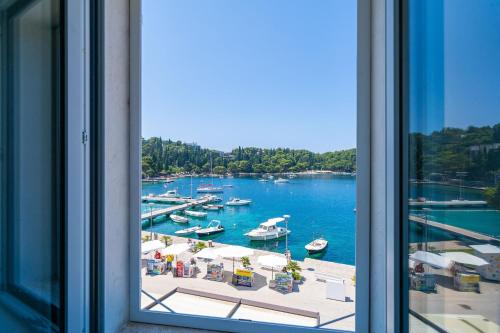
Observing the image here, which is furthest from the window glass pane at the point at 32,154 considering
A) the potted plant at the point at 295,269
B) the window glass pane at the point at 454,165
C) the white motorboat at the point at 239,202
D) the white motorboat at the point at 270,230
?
the window glass pane at the point at 454,165

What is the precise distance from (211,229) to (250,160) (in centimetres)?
37

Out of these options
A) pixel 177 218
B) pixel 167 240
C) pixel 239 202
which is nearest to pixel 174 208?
pixel 177 218

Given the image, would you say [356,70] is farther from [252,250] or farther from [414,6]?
[252,250]

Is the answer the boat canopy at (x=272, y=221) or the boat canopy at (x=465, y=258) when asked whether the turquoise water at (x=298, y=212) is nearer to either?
the boat canopy at (x=272, y=221)

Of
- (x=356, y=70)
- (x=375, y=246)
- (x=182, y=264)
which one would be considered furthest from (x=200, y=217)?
(x=356, y=70)

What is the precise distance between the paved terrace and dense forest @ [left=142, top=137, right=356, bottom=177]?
13.8 inches

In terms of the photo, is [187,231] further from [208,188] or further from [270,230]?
[270,230]

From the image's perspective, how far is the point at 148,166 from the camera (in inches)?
53.6

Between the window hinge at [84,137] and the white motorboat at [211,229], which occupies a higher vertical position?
the window hinge at [84,137]

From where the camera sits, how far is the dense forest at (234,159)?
1208 millimetres

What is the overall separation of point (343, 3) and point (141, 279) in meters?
1.56

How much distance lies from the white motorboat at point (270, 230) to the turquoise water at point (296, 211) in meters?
0.02

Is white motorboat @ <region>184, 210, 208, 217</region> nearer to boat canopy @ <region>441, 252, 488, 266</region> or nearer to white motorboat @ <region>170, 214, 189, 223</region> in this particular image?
white motorboat @ <region>170, 214, 189, 223</region>

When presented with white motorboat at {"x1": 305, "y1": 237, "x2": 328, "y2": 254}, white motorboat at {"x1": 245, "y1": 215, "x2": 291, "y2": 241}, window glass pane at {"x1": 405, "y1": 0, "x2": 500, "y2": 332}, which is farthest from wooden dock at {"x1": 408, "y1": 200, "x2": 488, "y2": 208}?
white motorboat at {"x1": 245, "y1": 215, "x2": 291, "y2": 241}
